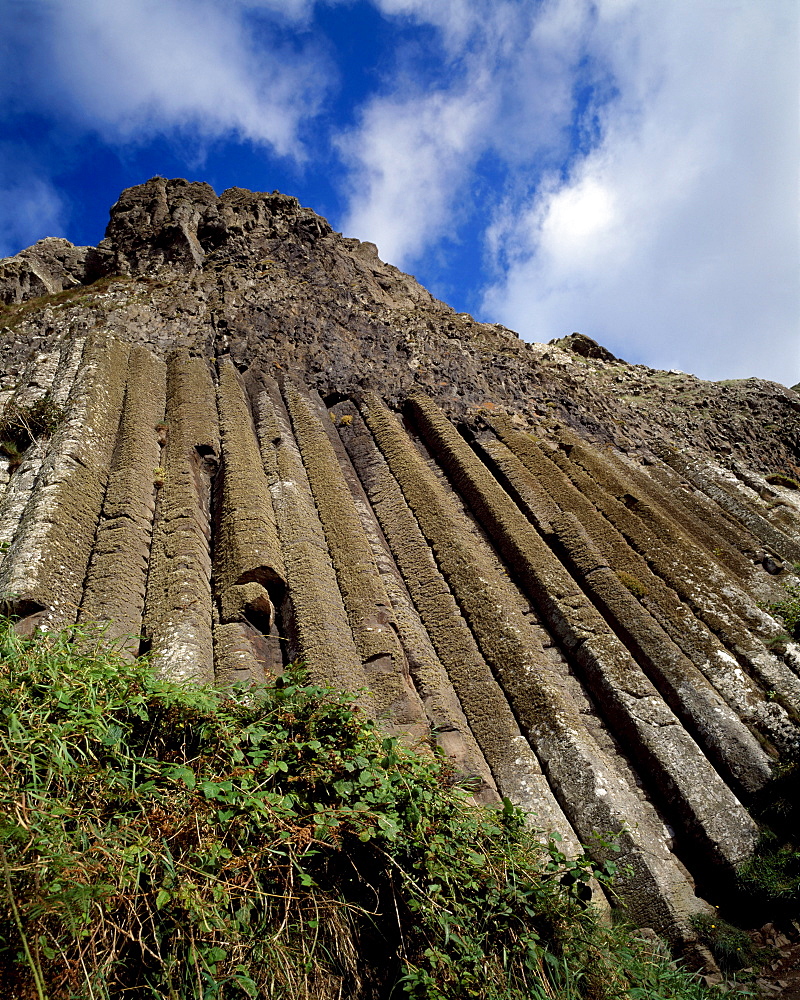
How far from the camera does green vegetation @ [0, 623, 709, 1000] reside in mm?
3500

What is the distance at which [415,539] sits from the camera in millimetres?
11805

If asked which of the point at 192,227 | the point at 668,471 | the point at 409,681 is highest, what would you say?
the point at 192,227

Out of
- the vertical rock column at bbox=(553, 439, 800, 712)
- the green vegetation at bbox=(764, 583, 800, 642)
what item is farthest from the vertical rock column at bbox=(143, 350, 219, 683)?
the green vegetation at bbox=(764, 583, 800, 642)

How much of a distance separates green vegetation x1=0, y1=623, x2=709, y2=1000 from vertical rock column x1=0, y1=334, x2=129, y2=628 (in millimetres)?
2852

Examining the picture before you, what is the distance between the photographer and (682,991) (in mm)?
5188

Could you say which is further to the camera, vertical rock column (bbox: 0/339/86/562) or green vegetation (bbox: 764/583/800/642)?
green vegetation (bbox: 764/583/800/642)

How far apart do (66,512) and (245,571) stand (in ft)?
9.53

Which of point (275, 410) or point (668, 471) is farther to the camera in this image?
point (668, 471)

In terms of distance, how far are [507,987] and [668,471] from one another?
16.4 meters

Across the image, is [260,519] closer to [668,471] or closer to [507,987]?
[507,987]

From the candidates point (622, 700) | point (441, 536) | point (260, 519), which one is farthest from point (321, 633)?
point (622, 700)

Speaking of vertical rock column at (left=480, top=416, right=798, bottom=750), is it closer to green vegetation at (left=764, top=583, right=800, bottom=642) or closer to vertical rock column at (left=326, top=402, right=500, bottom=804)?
green vegetation at (left=764, top=583, right=800, bottom=642)

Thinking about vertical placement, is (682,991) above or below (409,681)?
below

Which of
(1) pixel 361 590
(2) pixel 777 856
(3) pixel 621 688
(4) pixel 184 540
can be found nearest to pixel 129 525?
(4) pixel 184 540
